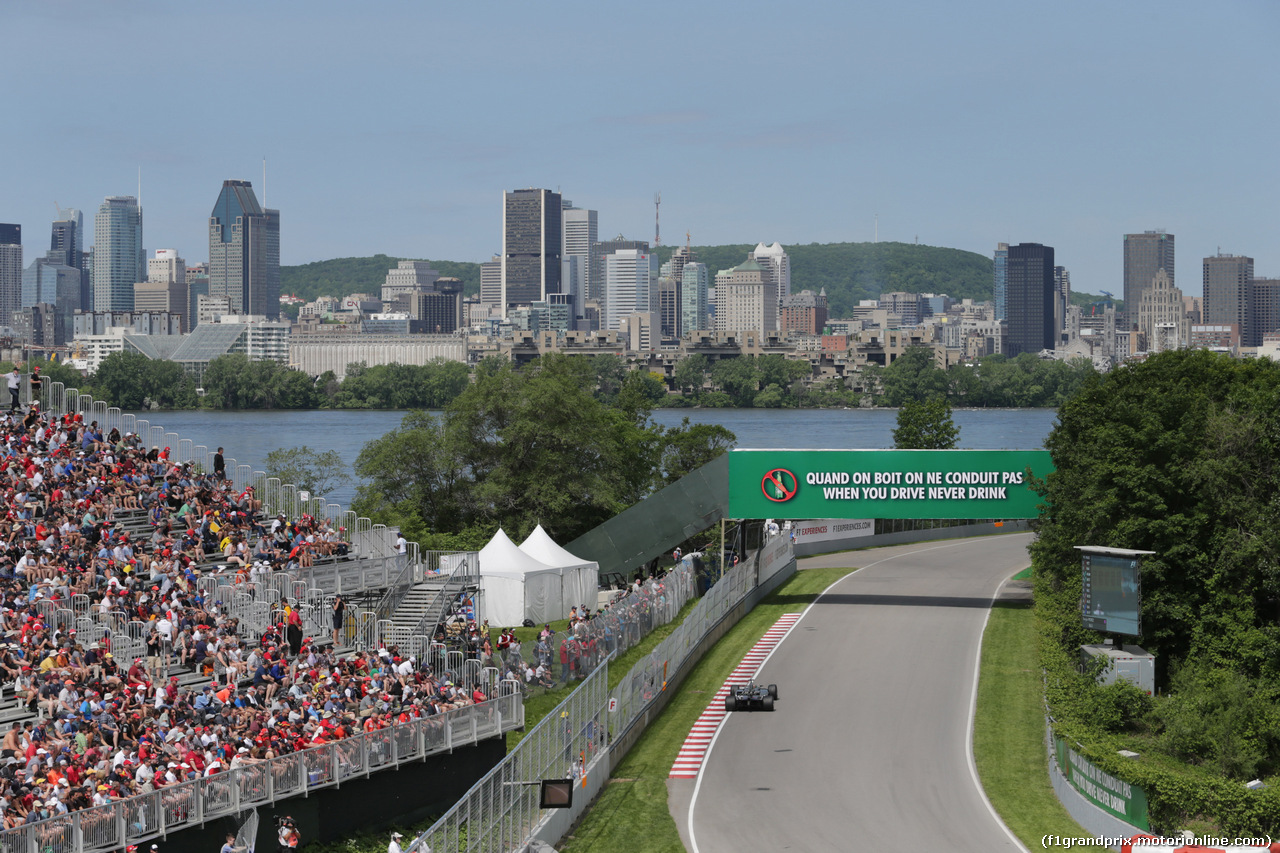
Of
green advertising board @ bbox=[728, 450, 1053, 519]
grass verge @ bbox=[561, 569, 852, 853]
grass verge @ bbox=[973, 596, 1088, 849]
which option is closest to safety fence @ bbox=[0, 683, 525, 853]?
grass verge @ bbox=[561, 569, 852, 853]

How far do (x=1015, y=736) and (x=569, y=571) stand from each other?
60.4 feet

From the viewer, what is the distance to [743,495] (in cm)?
5269

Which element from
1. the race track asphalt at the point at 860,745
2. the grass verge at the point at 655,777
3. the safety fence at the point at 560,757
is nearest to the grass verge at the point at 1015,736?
the race track asphalt at the point at 860,745

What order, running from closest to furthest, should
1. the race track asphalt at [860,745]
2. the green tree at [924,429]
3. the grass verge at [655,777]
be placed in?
the grass verge at [655,777] < the race track asphalt at [860,745] < the green tree at [924,429]

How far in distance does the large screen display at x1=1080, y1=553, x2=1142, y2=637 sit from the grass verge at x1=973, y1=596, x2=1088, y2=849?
270 cm

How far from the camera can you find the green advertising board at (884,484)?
51.8 m

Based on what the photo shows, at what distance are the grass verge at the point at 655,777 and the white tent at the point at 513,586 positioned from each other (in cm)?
626

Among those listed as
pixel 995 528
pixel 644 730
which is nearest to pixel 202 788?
pixel 644 730

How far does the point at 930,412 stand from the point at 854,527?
60.8 ft

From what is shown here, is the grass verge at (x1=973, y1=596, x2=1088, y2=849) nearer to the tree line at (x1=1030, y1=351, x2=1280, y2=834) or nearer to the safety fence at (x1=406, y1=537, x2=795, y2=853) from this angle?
the tree line at (x1=1030, y1=351, x2=1280, y2=834)

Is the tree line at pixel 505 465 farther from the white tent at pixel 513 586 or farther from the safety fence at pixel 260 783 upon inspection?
the safety fence at pixel 260 783

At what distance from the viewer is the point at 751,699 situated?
37531 millimetres

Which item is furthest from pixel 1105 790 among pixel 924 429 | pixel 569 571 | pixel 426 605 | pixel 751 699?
pixel 924 429

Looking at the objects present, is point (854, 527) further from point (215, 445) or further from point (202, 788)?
point (215, 445)
